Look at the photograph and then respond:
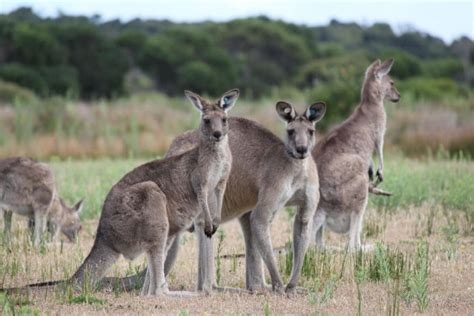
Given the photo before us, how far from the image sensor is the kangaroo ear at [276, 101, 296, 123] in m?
7.10

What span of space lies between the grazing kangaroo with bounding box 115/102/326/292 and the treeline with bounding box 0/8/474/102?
24101 mm

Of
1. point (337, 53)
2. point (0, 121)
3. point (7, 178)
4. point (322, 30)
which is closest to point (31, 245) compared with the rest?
point (7, 178)

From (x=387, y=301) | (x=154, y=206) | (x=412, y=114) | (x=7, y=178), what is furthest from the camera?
(x=412, y=114)

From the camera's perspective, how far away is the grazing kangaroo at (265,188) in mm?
6957

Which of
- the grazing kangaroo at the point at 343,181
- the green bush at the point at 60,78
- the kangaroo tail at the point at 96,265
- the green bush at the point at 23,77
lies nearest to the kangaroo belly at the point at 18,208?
the grazing kangaroo at the point at 343,181

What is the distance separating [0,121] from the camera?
781 inches

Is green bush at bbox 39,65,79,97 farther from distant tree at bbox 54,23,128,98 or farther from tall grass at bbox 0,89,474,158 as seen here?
tall grass at bbox 0,89,474,158

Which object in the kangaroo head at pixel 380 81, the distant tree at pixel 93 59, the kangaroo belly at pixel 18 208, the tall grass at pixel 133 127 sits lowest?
the kangaroo belly at pixel 18 208

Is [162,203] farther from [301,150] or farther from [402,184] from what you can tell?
[402,184]

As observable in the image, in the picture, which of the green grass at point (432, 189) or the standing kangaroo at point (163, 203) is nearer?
the standing kangaroo at point (163, 203)

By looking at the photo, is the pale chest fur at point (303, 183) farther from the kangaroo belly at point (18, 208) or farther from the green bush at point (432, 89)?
the green bush at point (432, 89)

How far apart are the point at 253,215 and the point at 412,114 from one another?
12847 mm

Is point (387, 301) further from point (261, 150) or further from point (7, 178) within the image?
point (7, 178)

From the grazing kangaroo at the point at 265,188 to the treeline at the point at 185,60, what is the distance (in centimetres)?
2410
